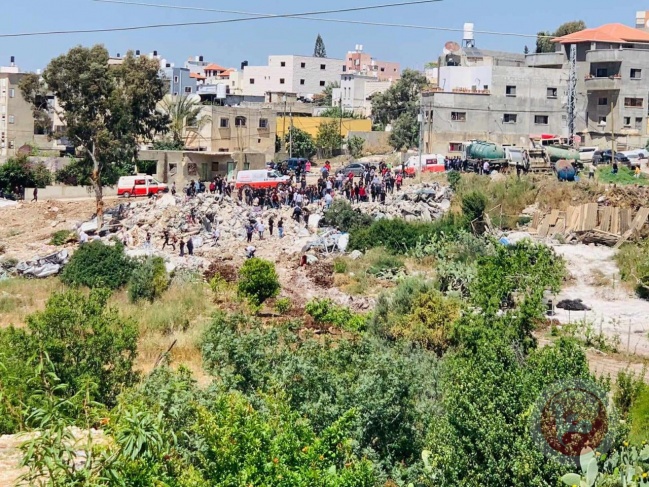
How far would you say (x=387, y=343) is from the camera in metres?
19.7

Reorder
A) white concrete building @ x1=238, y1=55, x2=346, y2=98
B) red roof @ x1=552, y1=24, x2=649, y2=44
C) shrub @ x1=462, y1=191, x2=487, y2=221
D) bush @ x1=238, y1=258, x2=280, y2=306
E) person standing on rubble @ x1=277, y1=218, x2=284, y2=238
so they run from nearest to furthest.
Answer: bush @ x1=238, y1=258, x2=280, y2=306, shrub @ x1=462, y1=191, x2=487, y2=221, person standing on rubble @ x1=277, y1=218, x2=284, y2=238, red roof @ x1=552, y1=24, x2=649, y2=44, white concrete building @ x1=238, y1=55, x2=346, y2=98

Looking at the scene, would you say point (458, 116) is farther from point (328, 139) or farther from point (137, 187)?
point (137, 187)

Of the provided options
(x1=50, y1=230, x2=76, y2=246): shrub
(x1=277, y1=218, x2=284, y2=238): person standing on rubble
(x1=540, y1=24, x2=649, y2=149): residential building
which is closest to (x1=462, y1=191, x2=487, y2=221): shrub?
(x1=277, y1=218, x2=284, y2=238): person standing on rubble

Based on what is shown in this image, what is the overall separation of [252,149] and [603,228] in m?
31.3

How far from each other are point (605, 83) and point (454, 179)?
1732 centimetres

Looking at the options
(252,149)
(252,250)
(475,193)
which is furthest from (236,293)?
(252,149)

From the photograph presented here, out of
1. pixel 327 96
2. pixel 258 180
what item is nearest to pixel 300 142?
pixel 258 180

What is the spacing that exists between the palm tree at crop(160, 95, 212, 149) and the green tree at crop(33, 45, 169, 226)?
1466 centimetres

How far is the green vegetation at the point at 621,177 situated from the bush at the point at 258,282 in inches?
683

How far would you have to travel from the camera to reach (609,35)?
2211 inches

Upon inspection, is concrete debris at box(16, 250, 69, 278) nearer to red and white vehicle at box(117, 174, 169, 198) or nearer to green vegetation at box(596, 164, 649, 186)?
red and white vehicle at box(117, 174, 169, 198)

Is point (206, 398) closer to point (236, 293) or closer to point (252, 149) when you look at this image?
point (236, 293)

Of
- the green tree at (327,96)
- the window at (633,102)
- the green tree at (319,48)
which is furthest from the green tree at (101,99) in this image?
the green tree at (319,48)

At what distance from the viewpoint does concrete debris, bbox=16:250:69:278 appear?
105ft
